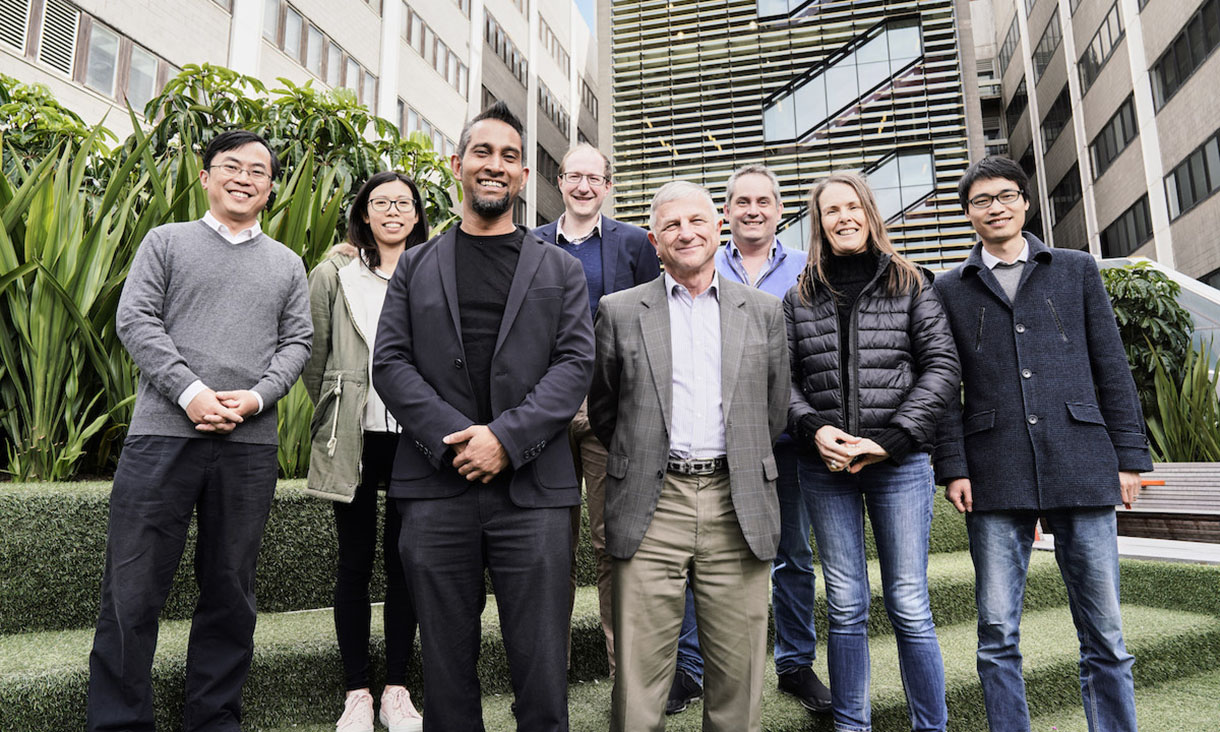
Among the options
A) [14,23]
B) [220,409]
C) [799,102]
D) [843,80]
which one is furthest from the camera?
[799,102]

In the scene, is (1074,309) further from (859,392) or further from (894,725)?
(894,725)

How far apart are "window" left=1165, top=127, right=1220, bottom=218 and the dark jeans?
18.1m

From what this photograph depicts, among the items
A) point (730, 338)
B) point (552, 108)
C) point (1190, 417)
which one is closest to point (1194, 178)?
point (1190, 417)

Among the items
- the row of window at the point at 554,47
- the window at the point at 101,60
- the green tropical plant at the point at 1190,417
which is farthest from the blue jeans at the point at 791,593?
the row of window at the point at 554,47

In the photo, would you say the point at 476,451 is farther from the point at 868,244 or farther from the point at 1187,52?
the point at 1187,52

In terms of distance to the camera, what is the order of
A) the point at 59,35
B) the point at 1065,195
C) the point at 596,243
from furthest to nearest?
the point at 1065,195 < the point at 59,35 < the point at 596,243

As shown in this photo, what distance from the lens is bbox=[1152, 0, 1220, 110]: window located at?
13.6 m

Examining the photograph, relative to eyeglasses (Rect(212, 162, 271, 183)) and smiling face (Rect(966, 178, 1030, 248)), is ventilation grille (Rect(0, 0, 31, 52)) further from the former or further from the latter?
smiling face (Rect(966, 178, 1030, 248))

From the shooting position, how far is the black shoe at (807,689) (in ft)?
7.84

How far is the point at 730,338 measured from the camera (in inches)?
80.8

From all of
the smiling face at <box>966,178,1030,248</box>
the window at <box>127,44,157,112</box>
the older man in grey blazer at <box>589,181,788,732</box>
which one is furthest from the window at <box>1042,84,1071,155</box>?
the older man in grey blazer at <box>589,181,788,732</box>

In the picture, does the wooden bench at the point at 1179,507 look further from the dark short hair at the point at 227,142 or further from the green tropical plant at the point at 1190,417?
the dark short hair at the point at 227,142

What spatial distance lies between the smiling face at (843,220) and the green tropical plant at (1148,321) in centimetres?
778

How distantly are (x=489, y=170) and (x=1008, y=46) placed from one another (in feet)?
108
